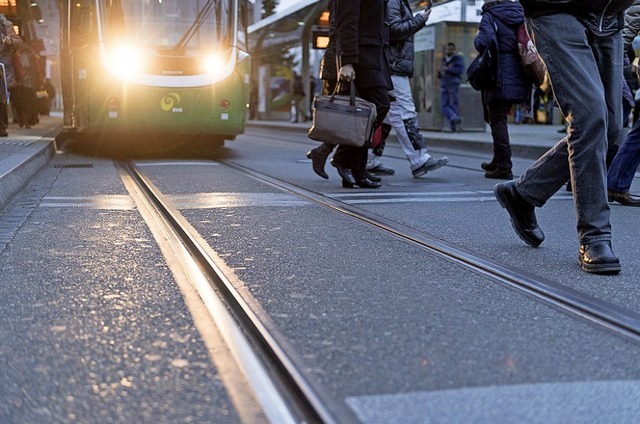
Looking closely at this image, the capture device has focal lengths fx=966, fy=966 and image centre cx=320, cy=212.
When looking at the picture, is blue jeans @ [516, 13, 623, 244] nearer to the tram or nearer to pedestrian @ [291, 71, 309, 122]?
the tram

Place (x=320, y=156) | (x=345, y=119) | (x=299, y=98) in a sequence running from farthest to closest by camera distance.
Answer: (x=299, y=98)
(x=320, y=156)
(x=345, y=119)

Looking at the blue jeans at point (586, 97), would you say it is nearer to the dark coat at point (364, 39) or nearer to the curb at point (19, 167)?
the dark coat at point (364, 39)

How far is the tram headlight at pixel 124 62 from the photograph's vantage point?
39.1ft

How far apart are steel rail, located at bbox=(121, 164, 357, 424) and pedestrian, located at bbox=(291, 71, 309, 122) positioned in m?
28.3

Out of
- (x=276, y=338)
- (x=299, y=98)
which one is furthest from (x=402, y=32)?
(x=299, y=98)

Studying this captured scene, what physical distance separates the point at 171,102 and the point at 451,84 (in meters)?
8.70

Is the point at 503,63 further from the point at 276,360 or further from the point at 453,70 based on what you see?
the point at 453,70

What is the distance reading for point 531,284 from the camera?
380cm

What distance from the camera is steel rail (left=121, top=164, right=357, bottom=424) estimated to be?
88.0 inches

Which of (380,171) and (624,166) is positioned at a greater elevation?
(624,166)

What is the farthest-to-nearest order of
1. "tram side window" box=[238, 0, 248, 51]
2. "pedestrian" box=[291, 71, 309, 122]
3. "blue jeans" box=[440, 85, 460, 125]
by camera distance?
"pedestrian" box=[291, 71, 309, 122], "blue jeans" box=[440, 85, 460, 125], "tram side window" box=[238, 0, 248, 51]

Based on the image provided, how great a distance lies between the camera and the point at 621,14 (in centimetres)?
429

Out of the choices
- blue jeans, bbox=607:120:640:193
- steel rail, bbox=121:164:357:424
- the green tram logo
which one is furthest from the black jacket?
the green tram logo

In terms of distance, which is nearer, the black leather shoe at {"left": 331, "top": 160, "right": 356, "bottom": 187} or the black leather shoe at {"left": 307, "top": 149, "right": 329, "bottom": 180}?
the black leather shoe at {"left": 331, "top": 160, "right": 356, "bottom": 187}
